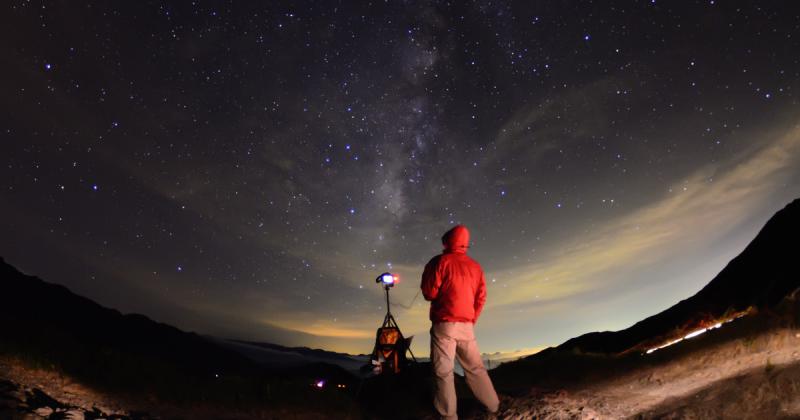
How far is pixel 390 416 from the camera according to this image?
5996 millimetres

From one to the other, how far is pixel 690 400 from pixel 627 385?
0.95 meters

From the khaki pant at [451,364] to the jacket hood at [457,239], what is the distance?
0.97 m

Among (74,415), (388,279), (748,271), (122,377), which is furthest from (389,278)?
(748,271)

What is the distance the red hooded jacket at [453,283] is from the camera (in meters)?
5.05

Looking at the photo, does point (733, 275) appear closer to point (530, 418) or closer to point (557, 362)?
point (557, 362)

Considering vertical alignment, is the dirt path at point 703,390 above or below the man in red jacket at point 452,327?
below

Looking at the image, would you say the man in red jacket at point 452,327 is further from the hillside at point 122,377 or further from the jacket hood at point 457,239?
the hillside at point 122,377

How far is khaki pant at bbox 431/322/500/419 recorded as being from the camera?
187 inches

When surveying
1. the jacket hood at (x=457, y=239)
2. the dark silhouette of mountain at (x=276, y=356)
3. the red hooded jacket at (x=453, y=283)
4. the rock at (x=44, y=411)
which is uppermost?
the jacket hood at (x=457, y=239)

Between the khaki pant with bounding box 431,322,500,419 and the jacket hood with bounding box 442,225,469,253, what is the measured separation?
97 centimetres

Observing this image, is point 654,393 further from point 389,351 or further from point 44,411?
point 44,411

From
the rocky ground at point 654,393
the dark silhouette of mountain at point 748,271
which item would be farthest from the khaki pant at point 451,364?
the dark silhouette of mountain at point 748,271

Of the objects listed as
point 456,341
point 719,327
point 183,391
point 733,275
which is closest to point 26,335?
point 183,391

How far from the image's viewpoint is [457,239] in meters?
5.39
